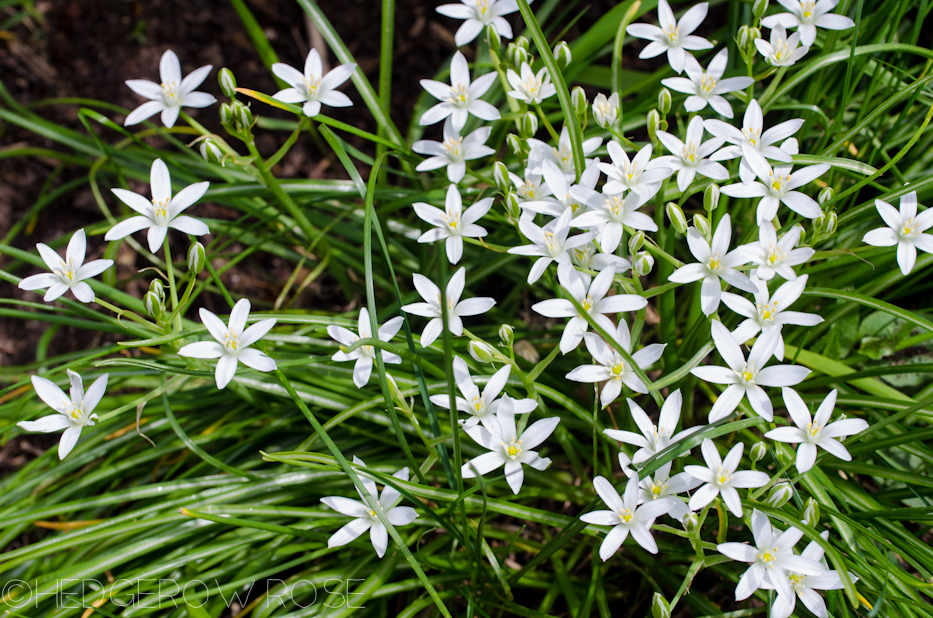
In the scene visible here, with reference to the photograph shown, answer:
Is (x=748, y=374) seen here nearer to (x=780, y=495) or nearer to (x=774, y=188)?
(x=780, y=495)

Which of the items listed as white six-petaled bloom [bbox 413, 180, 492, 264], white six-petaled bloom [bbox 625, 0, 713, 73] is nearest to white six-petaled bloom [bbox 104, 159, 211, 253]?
white six-petaled bloom [bbox 413, 180, 492, 264]

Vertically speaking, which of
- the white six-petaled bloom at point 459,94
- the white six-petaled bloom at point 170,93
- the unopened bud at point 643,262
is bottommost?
the unopened bud at point 643,262

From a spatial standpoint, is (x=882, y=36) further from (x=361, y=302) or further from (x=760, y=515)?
(x=361, y=302)

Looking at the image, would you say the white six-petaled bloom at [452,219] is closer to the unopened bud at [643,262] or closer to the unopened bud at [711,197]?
the unopened bud at [643,262]

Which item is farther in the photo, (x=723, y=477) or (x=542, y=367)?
(x=542, y=367)

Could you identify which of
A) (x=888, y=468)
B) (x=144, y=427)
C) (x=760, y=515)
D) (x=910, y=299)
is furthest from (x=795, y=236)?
(x=144, y=427)

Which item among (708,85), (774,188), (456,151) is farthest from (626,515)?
(708,85)

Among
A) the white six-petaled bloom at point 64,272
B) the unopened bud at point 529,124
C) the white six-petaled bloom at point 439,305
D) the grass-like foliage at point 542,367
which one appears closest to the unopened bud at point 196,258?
the grass-like foliage at point 542,367
